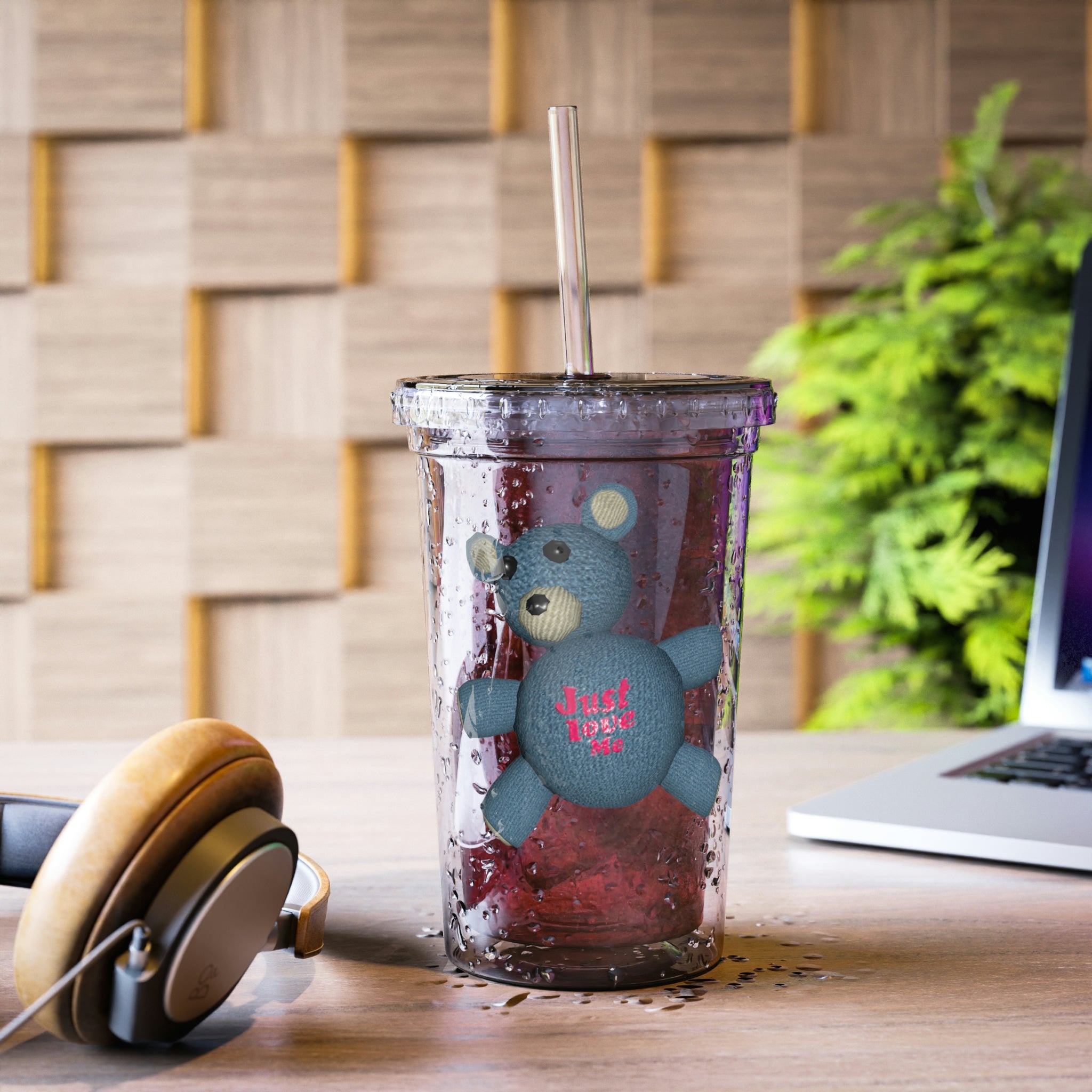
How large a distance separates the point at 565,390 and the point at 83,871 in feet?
0.62

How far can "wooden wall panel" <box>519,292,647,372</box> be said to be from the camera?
2.25 meters

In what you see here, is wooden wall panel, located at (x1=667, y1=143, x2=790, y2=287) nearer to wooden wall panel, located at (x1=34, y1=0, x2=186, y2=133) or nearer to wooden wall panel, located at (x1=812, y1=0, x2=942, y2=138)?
wooden wall panel, located at (x1=812, y1=0, x2=942, y2=138)

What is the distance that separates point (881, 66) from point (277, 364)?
125 centimetres

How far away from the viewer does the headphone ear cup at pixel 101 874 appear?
0.31 meters

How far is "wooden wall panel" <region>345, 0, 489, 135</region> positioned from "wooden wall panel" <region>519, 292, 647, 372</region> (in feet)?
1.12

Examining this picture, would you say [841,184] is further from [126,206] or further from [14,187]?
[14,187]

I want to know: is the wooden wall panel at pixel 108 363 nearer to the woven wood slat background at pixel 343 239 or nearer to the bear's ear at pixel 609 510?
the woven wood slat background at pixel 343 239

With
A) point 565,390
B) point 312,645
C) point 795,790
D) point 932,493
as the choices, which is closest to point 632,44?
point 932,493

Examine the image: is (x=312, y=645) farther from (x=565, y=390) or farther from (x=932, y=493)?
(x=565, y=390)

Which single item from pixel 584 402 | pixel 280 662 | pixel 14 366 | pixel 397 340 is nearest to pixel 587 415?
pixel 584 402

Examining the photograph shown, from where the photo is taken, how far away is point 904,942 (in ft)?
1.42

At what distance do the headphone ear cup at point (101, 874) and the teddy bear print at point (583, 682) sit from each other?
10 centimetres

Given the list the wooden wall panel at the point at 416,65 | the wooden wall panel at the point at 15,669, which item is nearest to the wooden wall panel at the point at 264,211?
the wooden wall panel at the point at 416,65

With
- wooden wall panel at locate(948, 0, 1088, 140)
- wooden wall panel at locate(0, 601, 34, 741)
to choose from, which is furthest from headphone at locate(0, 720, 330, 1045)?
wooden wall panel at locate(948, 0, 1088, 140)
